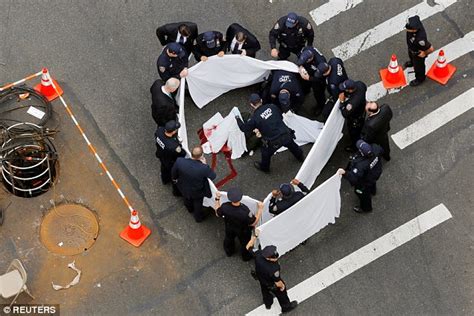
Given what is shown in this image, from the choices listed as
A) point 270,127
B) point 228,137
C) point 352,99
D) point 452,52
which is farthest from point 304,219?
point 452,52

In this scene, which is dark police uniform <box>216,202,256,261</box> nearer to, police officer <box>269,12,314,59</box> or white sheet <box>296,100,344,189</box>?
white sheet <box>296,100,344,189</box>

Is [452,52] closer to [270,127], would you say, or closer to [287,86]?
[287,86]

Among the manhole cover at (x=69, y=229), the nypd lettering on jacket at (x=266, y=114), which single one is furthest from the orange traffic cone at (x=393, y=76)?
the manhole cover at (x=69, y=229)

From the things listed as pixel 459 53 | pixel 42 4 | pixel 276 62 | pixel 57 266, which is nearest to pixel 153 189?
pixel 57 266

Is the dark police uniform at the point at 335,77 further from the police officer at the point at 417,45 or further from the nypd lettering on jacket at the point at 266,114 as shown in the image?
the police officer at the point at 417,45

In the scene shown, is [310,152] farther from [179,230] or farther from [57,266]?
[57,266]

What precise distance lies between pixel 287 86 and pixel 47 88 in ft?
15.3

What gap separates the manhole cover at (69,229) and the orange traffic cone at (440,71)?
713 cm

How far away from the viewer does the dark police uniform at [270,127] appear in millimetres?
15477

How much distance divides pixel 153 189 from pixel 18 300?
3.09 m

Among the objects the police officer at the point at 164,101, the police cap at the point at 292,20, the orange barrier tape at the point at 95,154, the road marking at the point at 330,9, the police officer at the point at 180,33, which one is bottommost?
the orange barrier tape at the point at 95,154

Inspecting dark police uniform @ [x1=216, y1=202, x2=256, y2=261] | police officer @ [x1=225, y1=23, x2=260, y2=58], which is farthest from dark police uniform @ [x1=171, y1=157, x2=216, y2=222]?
police officer @ [x1=225, y1=23, x2=260, y2=58]

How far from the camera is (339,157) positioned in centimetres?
1659

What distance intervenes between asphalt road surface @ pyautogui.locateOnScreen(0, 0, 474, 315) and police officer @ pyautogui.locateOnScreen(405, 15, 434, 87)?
0.49 m
